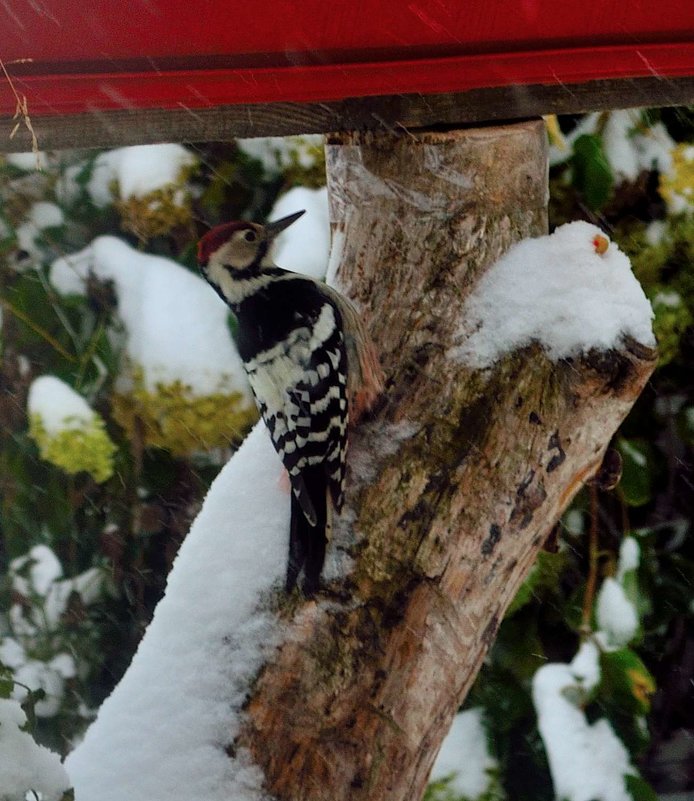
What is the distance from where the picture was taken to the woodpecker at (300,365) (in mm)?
1187

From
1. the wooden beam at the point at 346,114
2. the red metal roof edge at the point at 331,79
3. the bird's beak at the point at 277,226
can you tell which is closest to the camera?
the red metal roof edge at the point at 331,79

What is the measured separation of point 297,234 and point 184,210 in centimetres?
21

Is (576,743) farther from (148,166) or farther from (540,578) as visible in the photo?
(148,166)

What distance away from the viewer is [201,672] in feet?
3.84

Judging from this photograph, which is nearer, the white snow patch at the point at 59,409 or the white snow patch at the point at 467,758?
the white snow patch at the point at 59,409

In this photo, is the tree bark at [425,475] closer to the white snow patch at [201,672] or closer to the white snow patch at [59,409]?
the white snow patch at [201,672]

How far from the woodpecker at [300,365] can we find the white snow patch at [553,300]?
15 centimetres

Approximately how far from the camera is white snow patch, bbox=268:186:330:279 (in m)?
1.72

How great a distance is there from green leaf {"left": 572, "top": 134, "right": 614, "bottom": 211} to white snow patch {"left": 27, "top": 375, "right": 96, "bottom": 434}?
3.20ft

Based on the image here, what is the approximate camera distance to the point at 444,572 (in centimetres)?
119

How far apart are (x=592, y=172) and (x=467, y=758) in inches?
47.2

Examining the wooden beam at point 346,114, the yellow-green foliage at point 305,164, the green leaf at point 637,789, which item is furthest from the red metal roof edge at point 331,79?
the green leaf at point 637,789

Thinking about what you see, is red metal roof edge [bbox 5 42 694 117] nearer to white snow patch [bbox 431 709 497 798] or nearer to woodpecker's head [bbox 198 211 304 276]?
woodpecker's head [bbox 198 211 304 276]

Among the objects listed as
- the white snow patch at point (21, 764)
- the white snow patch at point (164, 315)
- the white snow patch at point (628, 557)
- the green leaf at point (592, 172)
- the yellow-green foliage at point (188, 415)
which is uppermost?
the green leaf at point (592, 172)
